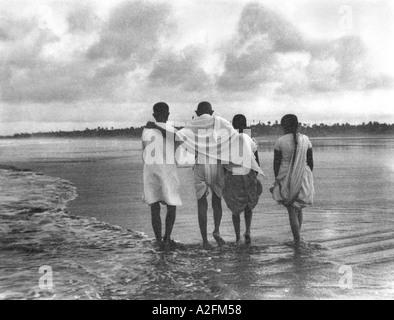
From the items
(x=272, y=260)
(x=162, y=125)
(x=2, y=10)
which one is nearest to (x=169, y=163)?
(x=162, y=125)

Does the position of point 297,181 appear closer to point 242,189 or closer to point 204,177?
point 242,189

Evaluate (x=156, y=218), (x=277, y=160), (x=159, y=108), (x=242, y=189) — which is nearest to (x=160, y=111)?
(x=159, y=108)

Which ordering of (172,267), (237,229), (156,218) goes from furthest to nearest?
(237,229) < (156,218) < (172,267)

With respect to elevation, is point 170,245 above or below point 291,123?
below

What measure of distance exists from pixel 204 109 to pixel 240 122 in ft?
1.72

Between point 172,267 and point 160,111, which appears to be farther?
point 160,111

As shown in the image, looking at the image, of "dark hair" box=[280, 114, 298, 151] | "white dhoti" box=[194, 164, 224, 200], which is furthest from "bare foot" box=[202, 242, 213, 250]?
"dark hair" box=[280, 114, 298, 151]

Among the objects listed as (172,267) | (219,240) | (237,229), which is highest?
(237,229)

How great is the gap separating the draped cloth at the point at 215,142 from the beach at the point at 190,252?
3.50 ft

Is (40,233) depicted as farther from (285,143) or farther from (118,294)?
(285,143)

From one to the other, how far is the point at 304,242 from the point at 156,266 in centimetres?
191

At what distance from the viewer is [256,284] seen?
4641 mm

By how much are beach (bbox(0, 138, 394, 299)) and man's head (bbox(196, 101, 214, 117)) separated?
1.65m

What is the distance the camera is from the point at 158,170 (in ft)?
19.8
